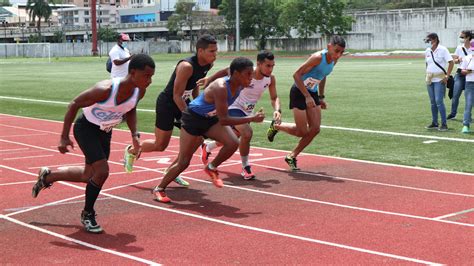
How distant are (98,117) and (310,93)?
4431mm

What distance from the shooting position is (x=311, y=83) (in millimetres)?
10641

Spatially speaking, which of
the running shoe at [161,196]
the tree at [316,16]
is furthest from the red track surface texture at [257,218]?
the tree at [316,16]

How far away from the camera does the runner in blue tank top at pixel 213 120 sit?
8.12m

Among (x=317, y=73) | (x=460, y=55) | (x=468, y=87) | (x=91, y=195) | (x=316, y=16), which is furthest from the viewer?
(x=316, y=16)

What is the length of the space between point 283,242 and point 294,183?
305 cm

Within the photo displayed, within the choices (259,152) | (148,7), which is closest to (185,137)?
(259,152)

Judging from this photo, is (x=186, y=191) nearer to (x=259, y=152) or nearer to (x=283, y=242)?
(x=283, y=242)

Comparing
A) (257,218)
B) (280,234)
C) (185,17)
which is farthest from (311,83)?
(185,17)

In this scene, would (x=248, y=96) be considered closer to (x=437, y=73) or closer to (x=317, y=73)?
(x=317, y=73)

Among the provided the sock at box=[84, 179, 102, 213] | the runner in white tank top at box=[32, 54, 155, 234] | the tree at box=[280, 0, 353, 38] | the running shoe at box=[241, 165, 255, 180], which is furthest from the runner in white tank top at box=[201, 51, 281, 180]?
the tree at box=[280, 0, 353, 38]

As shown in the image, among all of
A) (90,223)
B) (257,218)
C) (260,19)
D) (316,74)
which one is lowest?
(257,218)

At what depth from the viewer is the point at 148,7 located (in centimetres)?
16588

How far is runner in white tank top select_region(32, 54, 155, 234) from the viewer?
22.5 ft

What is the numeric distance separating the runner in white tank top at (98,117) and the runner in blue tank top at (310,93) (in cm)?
375
